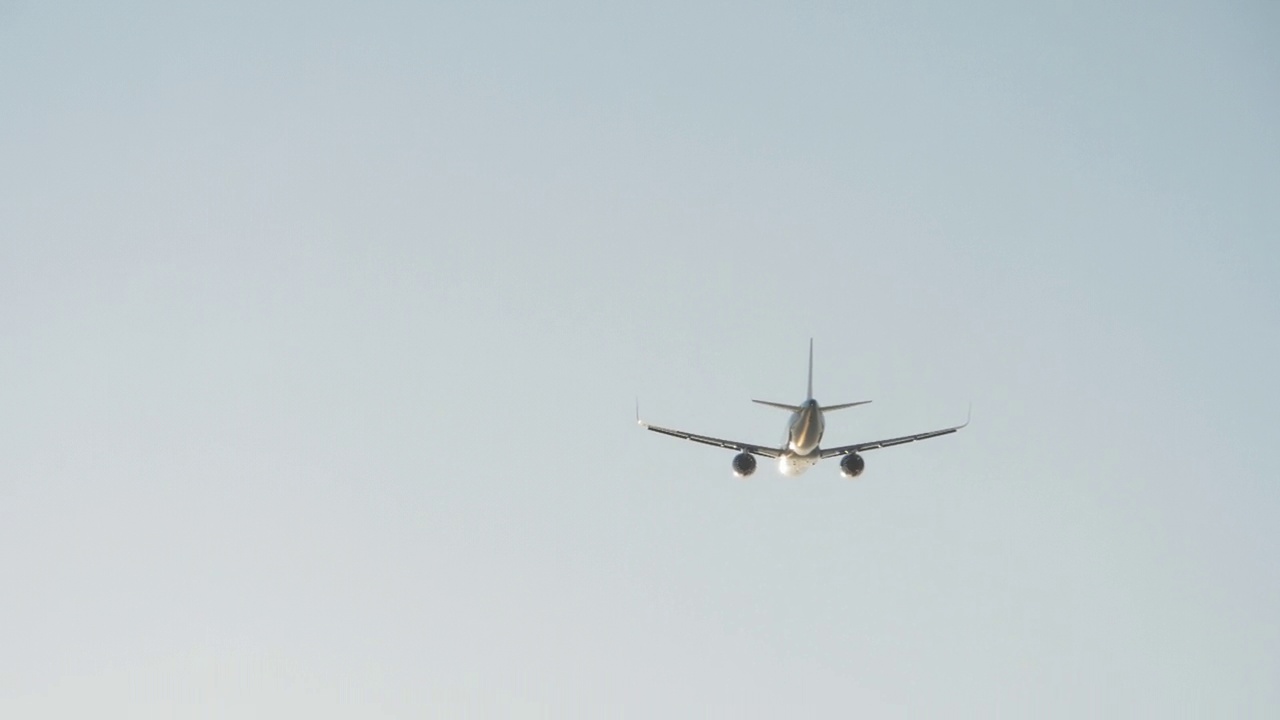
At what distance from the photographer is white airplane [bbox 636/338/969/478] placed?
114625mm

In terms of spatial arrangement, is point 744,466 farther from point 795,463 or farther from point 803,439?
point 803,439

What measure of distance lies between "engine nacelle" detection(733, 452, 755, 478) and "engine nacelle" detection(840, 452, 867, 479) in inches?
254

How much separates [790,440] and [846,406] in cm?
541

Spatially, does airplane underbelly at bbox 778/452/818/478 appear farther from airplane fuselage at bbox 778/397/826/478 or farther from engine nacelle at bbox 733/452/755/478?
engine nacelle at bbox 733/452/755/478

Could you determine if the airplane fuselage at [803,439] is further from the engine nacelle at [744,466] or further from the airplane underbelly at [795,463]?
the engine nacelle at [744,466]

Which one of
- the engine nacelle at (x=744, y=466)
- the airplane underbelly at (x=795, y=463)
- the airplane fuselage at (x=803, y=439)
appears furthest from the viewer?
the engine nacelle at (x=744, y=466)

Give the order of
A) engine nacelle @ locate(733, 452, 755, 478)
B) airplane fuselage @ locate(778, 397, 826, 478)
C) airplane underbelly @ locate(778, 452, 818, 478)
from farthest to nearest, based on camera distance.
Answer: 1. engine nacelle @ locate(733, 452, 755, 478)
2. airplane underbelly @ locate(778, 452, 818, 478)
3. airplane fuselage @ locate(778, 397, 826, 478)

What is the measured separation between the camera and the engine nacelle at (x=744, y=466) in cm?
12412

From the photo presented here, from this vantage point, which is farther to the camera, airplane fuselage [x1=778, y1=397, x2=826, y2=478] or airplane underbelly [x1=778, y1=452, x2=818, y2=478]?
airplane underbelly [x1=778, y1=452, x2=818, y2=478]

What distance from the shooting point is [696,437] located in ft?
412

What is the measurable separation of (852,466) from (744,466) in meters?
7.66

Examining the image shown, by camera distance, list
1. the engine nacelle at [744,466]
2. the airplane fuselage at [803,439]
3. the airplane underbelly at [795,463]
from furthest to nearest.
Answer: the engine nacelle at [744,466] < the airplane underbelly at [795,463] < the airplane fuselage at [803,439]

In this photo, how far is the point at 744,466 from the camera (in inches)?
4894

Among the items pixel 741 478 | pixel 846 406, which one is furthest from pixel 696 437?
pixel 846 406
